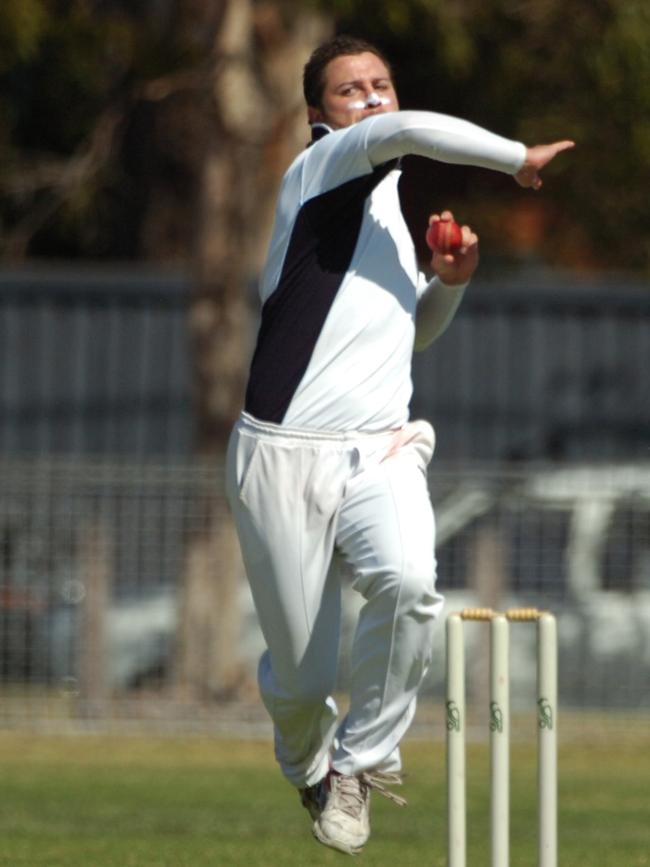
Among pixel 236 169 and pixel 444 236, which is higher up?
pixel 236 169

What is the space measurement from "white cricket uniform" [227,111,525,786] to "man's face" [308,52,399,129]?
0.11 m

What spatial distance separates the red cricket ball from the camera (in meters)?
6.21

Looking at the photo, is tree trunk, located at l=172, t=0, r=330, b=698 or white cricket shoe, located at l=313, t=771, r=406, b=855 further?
tree trunk, located at l=172, t=0, r=330, b=698

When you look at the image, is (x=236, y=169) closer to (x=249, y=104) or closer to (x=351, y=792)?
(x=249, y=104)

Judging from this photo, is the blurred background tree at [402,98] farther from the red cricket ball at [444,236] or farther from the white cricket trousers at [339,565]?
the white cricket trousers at [339,565]

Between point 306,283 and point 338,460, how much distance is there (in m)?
0.49

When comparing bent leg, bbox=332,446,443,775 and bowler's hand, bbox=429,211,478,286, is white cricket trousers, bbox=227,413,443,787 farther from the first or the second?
bowler's hand, bbox=429,211,478,286

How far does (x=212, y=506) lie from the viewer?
13.1 meters

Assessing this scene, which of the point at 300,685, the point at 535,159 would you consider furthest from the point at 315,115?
the point at 300,685

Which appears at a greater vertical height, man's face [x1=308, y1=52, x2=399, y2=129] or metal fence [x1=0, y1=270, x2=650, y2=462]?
man's face [x1=308, y1=52, x2=399, y2=129]

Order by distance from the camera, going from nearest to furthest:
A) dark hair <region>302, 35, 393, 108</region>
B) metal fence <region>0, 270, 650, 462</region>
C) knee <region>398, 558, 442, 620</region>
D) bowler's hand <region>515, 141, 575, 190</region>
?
1. bowler's hand <region>515, 141, 575, 190</region>
2. knee <region>398, 558, 442, 620</region>
3. dark hair <region>302, 35, 393, 108</region>
4. metal fence <region>0, 270, 650, 462</region>

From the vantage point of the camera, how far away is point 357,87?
616 cm

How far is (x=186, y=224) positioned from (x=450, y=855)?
17596 millimetres

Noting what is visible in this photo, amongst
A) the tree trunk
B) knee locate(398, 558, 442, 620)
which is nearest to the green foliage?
the tree trunk
